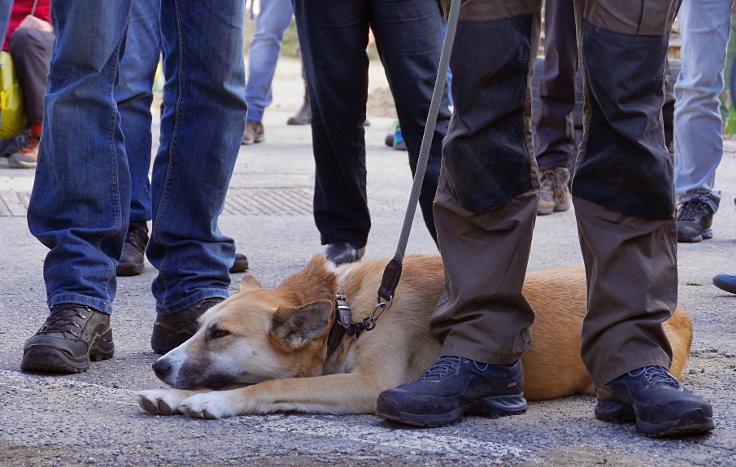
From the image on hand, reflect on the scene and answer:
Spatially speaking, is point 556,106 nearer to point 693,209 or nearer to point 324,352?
point 693,209

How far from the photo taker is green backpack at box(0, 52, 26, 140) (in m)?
8.34

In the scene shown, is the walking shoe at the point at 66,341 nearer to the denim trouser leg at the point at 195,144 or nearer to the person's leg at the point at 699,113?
the denim trouser leg at the point at 195,144

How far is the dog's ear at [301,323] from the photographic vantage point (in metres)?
3.19

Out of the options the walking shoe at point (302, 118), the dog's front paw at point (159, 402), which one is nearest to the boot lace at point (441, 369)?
the dog's front paw at point (159, 402)

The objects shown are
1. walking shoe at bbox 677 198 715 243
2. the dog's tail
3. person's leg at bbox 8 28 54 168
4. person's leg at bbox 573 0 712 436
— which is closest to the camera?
person's leg at bbox 573 0 712 436

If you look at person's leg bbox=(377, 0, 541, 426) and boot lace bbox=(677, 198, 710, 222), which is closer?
person's leg bbox=(377, 0, 541, 426)

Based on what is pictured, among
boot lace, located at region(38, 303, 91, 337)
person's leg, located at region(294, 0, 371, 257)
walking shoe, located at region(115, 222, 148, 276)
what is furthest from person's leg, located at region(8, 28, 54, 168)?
boot lace, located at region(38, 303, 91, 337)

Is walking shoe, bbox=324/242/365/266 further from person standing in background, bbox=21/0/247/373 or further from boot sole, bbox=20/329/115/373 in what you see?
boot sole, bbox=20/329/115/373

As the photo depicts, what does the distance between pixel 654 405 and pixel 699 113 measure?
13.0 ft

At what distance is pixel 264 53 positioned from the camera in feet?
33.8

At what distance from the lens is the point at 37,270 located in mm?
5227

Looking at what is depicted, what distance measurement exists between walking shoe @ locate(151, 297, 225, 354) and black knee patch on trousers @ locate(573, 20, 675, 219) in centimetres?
139

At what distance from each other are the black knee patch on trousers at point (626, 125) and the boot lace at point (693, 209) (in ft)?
11.5

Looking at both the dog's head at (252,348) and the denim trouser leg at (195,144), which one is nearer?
the dog's head at (252,348)
